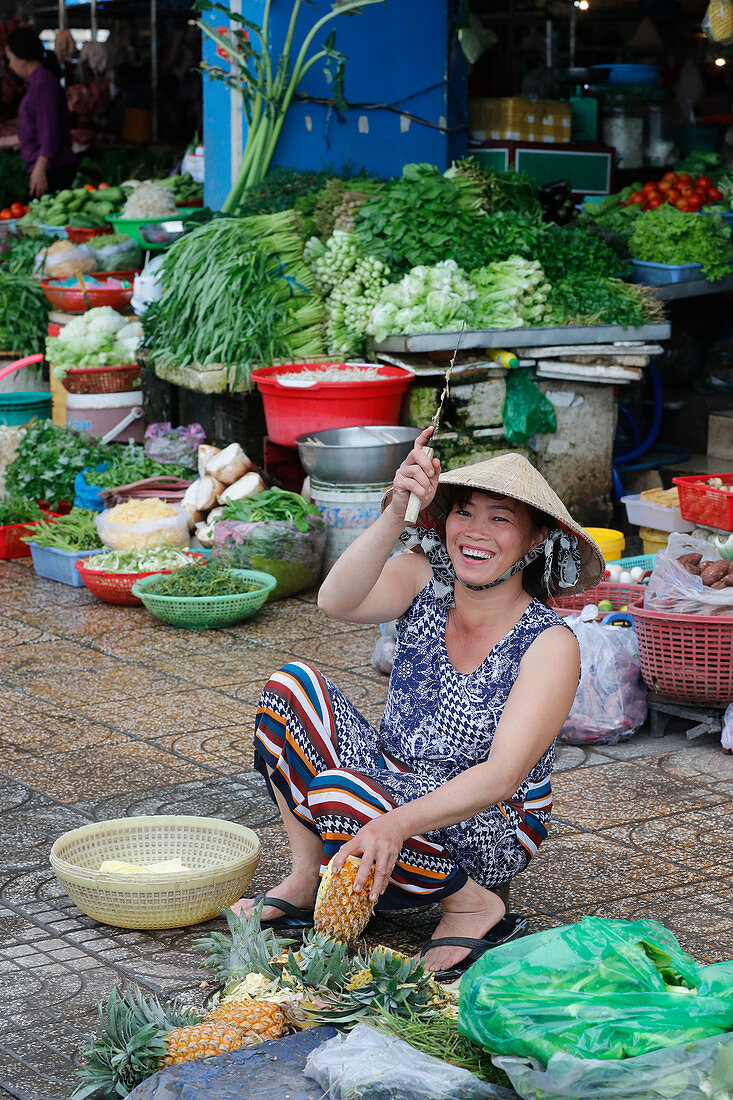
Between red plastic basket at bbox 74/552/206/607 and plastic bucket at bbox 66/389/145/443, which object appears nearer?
red plastic basket at bbox 74/552/206/607

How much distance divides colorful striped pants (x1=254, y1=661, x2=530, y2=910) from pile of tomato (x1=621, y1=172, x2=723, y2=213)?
6.67 m

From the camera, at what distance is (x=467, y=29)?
9.77m

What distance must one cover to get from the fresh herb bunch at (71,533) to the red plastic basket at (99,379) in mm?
1451

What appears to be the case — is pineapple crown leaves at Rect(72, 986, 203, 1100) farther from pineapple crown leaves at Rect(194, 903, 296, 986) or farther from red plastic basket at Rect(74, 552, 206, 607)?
red plastic basket at Rect(74, 552, 206, 607)

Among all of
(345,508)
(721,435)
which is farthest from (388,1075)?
(721,435)

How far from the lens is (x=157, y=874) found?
11.5ft

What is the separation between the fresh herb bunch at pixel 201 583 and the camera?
6.38 meters

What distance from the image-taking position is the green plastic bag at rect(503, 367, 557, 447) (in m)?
7.62

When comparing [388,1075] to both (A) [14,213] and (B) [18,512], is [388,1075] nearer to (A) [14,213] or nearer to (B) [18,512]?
(B) [18,512]

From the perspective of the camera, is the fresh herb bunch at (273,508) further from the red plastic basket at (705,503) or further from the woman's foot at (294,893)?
the woman's foot at (294,893)

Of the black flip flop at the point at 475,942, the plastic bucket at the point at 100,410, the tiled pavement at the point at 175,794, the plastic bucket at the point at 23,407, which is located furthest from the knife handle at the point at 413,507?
the plastic bucket at the point at 23,407

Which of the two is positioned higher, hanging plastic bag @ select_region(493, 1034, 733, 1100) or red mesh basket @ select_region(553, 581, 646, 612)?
hanging plastic bag @ select_region(493, 1034, 733, 1100)

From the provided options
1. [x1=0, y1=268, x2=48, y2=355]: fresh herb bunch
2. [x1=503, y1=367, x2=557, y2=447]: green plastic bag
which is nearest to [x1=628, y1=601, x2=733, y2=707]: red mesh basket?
[x1=503, y1=367, x2=557, y2=447]: green plastic bag

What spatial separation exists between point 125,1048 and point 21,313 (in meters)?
→ 8.04
